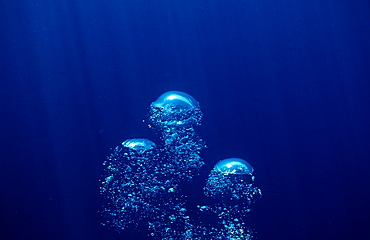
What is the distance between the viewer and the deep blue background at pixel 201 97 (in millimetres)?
1364

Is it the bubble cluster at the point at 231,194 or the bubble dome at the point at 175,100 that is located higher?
the bubble dome at the point at 175,100

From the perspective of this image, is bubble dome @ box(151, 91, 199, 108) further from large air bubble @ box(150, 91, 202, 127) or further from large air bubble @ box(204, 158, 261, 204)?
large air bubble @ box(204, 158, 261, 204)

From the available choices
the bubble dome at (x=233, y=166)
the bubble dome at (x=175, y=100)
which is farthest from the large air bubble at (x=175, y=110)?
the bubble dome at (x=233, y=166)

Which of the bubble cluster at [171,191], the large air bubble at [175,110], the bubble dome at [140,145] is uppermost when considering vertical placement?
the large air bubble at [175,110]

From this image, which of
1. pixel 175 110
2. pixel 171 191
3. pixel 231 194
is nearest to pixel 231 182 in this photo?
pixel 231 194

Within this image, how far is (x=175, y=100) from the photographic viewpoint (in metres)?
1.33

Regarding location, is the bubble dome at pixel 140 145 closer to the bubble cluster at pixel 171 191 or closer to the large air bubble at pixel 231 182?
the bubble cluster at pixel 171 191

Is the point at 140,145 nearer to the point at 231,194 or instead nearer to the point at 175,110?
the point at 175,110

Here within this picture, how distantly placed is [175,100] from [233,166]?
0.34m

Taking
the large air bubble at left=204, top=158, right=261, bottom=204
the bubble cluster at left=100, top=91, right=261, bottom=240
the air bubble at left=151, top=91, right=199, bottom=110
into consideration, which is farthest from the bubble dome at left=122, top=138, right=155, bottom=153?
the large air bubble at left=204, top=158, right=261, bottom=204
